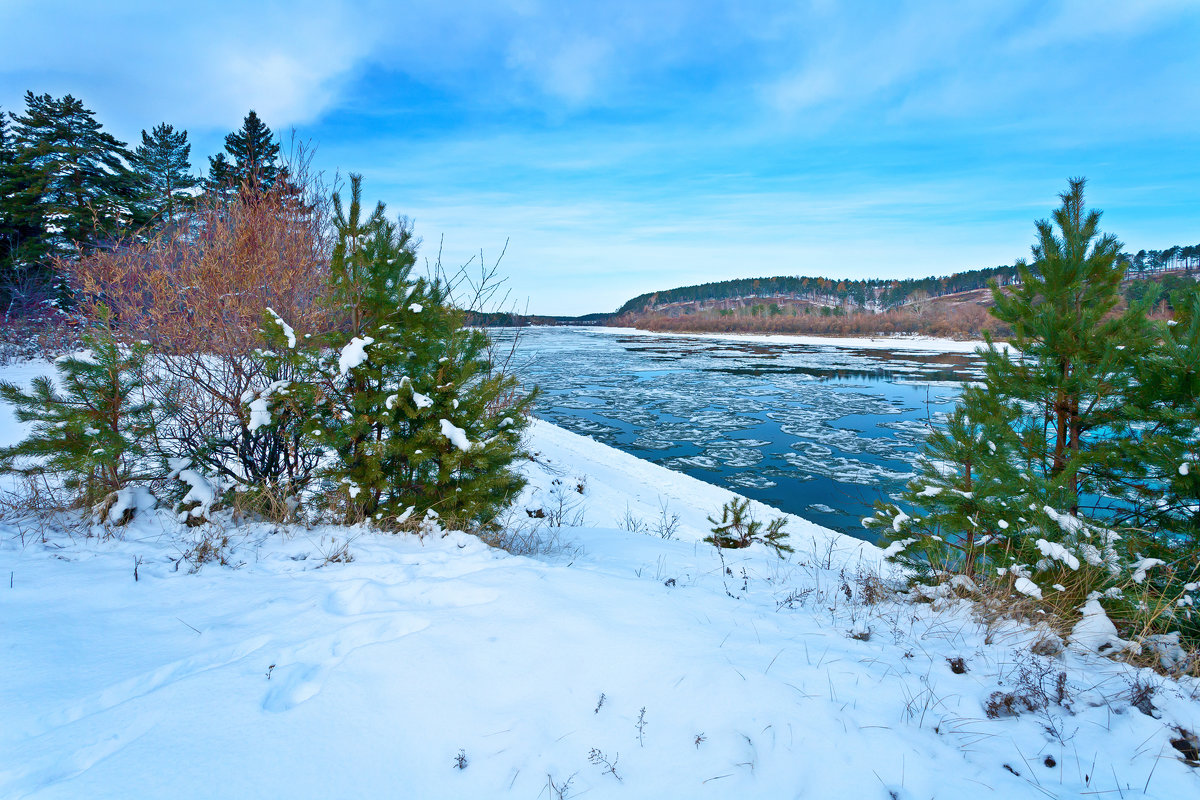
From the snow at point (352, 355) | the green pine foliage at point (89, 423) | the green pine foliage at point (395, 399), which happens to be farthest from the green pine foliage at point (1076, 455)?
the green pine foliage at point (89, 423)

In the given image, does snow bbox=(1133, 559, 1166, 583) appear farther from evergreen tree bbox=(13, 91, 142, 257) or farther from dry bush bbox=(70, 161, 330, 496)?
evergreen tree bbox=(13, 91, 142, 257)

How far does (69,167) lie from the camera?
21.7 metres

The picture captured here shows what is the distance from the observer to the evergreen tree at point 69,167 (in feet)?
68.3

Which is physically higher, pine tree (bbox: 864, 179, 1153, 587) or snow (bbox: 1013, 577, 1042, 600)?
pine tree (bbox: 864, 179, 1153, 587)

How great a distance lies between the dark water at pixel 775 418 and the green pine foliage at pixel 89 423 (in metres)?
7.01

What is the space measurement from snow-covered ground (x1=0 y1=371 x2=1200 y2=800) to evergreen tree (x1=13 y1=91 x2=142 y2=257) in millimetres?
24470

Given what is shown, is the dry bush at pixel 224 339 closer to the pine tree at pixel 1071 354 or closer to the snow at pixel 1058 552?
the snow at pixel 1058 552

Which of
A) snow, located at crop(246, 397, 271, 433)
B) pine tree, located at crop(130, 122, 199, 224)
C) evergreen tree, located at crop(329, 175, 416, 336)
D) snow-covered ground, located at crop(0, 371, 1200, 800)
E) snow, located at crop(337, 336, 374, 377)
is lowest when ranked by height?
snow-covered ground, located at crop(0, 371, 1200, 800)

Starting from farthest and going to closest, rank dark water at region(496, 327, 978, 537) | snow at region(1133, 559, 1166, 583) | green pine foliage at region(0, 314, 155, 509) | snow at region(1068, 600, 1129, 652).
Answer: dark water at region(496, 327, 978, 537) → green pine foliage at region(0, 314, 155, 509) → snow at region(1133, 559, 1166, 583) → snow at region(1068, 600, 1129, 652)

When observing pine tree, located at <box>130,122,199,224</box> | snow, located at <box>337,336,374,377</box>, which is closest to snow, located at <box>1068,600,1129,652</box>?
snow, located at <box>337,336,374,377</box>

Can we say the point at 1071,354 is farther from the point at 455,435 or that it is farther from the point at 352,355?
the point at 352,355

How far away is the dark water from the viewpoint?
10852 mm

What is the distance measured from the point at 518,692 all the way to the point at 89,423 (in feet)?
13.5

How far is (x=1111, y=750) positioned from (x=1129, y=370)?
10.3 feet
